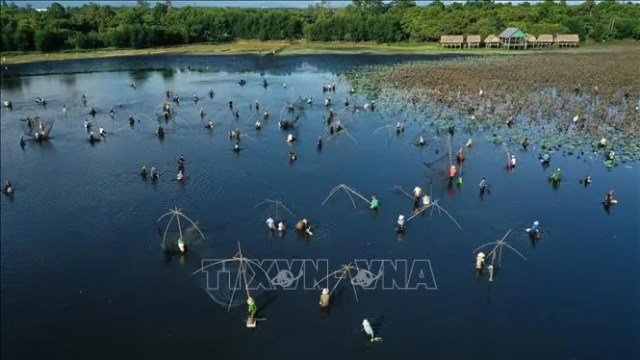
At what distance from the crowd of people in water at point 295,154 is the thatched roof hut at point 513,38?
55557 mm

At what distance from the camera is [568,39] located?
113 m

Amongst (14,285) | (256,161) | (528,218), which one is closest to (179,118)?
(256,161)

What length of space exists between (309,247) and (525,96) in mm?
46737

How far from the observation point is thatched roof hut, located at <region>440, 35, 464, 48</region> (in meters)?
115

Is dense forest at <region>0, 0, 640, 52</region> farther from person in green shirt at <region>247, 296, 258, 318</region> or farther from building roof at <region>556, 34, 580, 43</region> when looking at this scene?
person in green shirt at <region>247, 296, 258, 318</region>

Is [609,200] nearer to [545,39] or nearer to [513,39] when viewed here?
[513,39]

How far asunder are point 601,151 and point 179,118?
44758 millimetres

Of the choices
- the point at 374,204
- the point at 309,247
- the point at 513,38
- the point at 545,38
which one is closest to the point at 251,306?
the point at 309,247

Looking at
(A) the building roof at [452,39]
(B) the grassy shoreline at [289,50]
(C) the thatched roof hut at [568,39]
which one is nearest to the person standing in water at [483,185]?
(B) the grassy shoreline at [289,50]

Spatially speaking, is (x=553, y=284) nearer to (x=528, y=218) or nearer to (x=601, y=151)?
(x=528, y=218)

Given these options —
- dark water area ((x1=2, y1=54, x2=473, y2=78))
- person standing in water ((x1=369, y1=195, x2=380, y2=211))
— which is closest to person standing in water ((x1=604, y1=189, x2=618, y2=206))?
person standing in water ((x1=369, y1=195, x2=380, y2=211))

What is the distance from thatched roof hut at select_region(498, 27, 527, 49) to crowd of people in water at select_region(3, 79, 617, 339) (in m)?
55.6

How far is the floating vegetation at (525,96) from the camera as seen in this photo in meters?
49.9

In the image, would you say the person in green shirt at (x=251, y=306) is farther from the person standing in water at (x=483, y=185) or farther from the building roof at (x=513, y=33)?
the building roof at (x=513, y=33)
